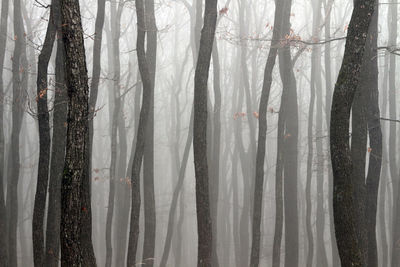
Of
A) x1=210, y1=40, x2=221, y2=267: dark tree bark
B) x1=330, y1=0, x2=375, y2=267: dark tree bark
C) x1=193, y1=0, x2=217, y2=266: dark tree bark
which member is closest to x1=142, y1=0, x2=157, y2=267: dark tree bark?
x1=193, y1=0, x2=217, y2=266: dark tree bark

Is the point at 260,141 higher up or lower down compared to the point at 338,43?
lower down

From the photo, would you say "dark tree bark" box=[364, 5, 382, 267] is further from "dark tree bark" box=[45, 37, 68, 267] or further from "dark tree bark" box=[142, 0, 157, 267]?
"dark tree bark" box=[45, 37, 68, 267]

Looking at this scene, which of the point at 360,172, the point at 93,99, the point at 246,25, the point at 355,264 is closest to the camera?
the point at 355,264

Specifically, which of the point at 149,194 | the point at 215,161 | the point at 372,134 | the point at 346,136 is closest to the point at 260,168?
the point at 149,194

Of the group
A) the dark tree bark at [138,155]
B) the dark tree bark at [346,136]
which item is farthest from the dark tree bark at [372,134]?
the dark tree bark at [138,155]

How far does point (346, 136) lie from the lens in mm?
7008

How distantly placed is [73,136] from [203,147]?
393 cm

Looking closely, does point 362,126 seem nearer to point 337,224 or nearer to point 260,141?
point 337,224

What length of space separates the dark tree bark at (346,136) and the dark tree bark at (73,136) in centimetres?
379

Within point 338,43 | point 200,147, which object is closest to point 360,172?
point 200,147

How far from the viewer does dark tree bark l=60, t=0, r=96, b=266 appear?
5906 mm

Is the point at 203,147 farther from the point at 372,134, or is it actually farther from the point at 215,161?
the point at 215,161

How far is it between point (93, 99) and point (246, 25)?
11226 millimetres

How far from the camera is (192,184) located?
2983 centimetres
